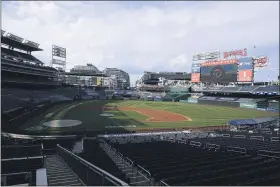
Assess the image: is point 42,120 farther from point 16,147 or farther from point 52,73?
point 52,73

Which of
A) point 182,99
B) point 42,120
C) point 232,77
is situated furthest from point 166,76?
point 42,120

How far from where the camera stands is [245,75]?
269 feet

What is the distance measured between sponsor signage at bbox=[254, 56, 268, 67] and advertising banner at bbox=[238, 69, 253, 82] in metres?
3.01

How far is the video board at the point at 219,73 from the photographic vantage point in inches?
3383

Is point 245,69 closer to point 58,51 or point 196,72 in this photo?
point 196,72

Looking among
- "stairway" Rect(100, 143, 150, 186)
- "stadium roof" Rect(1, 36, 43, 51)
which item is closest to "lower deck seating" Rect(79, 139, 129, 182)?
"stairway" Rect(100, 143, 150, 186)

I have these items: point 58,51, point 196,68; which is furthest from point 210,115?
point 58,51

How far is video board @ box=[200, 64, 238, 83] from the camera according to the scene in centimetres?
8594

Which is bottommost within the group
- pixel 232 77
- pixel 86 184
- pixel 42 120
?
pixel 42 120

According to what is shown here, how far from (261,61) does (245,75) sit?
6315 mm

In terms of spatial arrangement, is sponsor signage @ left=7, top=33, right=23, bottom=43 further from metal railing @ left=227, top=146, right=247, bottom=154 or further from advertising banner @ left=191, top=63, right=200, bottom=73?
metal railing @ left=227, top=146, right=247, bottom=154

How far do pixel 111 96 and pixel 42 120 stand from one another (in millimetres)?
74686

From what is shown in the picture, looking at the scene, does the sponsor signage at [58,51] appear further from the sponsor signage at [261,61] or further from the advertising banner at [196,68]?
the sponsor signage at [261,61]

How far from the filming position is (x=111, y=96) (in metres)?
116
